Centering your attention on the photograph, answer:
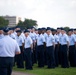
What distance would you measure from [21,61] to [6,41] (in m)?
7.36

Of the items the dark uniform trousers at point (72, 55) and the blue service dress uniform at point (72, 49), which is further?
the dark uniform trousers at point (72, 55)

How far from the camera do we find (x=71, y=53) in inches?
664

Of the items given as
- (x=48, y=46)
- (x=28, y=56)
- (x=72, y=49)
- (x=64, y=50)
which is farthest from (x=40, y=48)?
(x=72, y=49)

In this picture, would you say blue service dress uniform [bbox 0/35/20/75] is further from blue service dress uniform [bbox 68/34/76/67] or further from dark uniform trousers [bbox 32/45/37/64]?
dark uniform trousers [bbox 32/45/37/64]

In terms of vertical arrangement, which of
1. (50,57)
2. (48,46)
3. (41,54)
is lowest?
(50,57)

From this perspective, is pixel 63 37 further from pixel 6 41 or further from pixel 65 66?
pixel 6 41

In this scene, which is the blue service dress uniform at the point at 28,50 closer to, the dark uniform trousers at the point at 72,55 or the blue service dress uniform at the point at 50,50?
the blue service dress uniform at the point at 50,50

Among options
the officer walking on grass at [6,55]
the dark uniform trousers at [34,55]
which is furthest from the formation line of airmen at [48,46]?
the officer walking on grass at [6,55]

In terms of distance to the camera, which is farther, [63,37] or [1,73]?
[63,37]

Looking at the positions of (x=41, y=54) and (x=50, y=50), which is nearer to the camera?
(x=50, y=50)

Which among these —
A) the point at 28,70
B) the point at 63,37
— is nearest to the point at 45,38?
the point at 63,37

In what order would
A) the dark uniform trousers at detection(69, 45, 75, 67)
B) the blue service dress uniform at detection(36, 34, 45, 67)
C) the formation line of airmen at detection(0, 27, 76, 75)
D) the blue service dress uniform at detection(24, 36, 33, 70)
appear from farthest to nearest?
the dark uniform trousers at detection(69, 45, 75, 67) < the blue service dress uniform at detection(36, 34, 45, 67) < the formation line of airmen at detection(0, 27, 76, 75) < the blue service dress uniform at detection(24, 36, 33, 70)

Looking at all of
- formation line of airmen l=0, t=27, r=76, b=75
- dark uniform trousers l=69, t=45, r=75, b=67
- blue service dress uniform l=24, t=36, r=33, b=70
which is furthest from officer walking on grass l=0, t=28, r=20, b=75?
dark uniform trousers l=69, t=45, r=75, b=67

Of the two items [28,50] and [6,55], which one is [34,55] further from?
[6,55]
